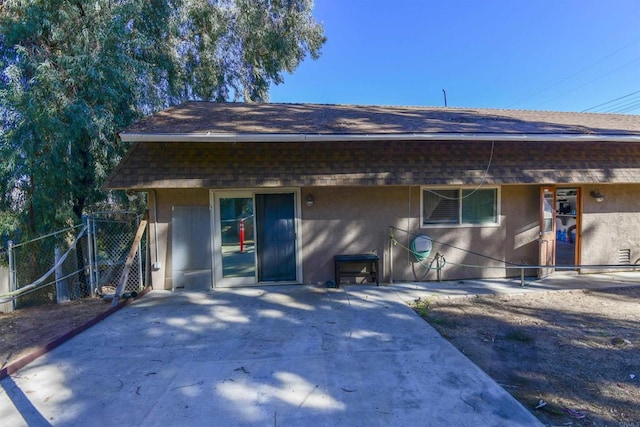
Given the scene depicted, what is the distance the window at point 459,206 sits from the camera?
279 inches

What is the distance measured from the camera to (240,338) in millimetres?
4281

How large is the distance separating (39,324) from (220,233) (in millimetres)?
3160

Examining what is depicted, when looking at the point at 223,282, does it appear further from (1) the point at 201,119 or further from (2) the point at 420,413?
(2) the point at 420,413

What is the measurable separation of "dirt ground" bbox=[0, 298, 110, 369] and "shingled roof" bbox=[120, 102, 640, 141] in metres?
3.08

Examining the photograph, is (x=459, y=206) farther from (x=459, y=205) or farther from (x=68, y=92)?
(x=68, y=92)

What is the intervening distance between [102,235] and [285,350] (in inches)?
262

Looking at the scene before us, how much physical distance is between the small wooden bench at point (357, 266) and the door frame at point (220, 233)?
2.76 feet

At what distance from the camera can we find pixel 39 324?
4988 millimetres

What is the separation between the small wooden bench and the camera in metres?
6.56

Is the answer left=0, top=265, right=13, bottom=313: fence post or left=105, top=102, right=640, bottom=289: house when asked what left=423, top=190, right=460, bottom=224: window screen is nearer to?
left=105, top=102, right=640, bottom=289: house

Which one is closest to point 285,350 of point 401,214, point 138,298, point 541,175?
point 138,298

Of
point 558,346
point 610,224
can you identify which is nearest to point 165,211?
point 558,346

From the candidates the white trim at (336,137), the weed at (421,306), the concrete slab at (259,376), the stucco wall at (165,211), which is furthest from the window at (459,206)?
the stucco wall at (165,211)

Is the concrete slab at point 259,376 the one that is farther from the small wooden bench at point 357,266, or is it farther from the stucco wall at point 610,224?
the stucco wall at point 610,224
